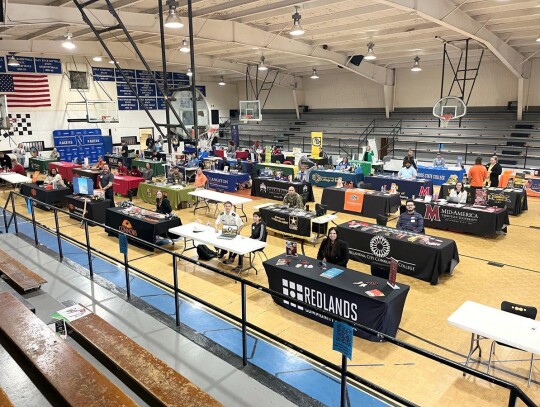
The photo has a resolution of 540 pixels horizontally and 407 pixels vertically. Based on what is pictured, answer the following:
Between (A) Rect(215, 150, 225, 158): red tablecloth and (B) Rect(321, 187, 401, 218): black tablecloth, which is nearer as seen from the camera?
(B) Rect(321, 187, 401, 218): black tablecloth

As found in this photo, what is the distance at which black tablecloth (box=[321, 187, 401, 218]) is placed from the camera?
12016 millimetres

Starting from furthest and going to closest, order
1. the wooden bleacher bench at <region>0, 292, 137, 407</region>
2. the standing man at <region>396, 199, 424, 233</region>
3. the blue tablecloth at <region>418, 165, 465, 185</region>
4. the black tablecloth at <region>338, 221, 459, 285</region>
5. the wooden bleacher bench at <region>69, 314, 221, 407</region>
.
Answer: the blue tablecloth at <region>418, 165, 465, 185</region> < the standing man at <region>396, 199, 424, 233</region> < the black tablecloth at <region>338, 221, 459, 285</region> < the wooden bleacher bench at <region>69, 314, 221, 407</region> < the wooden bleacher bench at <region>0, 292, 137, 407</region>

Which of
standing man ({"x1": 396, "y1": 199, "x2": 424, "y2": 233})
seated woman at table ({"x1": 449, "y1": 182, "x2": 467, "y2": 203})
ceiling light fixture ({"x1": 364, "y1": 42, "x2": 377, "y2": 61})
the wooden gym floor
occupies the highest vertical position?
ceiling light fixture ({"x1": 364, "y1": 42, "x2": 377, "y2": 61})

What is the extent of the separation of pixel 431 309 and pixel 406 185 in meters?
7.96

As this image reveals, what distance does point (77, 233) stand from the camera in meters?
10.7

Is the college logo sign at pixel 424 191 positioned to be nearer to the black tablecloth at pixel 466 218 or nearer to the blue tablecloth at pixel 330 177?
the black tablecloth at pixel 466 218

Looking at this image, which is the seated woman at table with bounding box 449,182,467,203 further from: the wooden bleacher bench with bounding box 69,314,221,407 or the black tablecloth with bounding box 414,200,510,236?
the wooden bleacher bench with bounding box 69,314,221,407

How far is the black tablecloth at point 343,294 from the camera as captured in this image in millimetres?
5410

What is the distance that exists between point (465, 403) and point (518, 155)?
18.7 metres

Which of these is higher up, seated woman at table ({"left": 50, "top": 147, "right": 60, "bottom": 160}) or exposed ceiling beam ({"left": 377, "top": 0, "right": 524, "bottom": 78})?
exposed ceiling beam ({"left": 377, "top": 0, "right": 524, "bottom": 78})

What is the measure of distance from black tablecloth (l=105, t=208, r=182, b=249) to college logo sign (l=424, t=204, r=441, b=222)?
6.65m

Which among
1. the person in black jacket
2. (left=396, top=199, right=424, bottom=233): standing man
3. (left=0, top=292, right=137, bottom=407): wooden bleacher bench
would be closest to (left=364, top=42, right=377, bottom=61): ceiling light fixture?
(left=396, top=199, right=424, bottom=233): standing man

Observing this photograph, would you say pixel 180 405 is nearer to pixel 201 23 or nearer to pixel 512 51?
pixel 201 23

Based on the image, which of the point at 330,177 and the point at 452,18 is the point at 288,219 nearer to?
the point at 330,177
